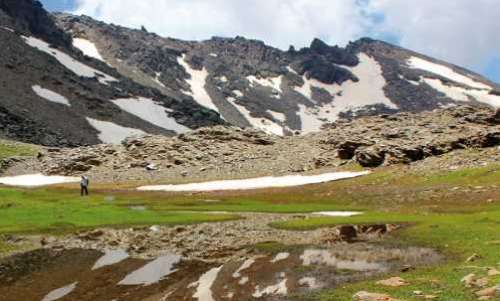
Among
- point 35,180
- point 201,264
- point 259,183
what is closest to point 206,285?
point 201,264

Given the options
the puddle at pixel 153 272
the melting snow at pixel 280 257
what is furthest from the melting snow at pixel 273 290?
the melting snow at pixel 280 257

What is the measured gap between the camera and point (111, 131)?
18612 cm

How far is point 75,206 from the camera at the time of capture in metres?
62.4

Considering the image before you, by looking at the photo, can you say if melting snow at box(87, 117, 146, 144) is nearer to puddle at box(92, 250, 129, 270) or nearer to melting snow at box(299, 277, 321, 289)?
puddle at box(92, 250, 129, 270)

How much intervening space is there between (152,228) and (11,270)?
16.9 m

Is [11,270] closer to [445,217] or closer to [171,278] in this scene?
[171,278]

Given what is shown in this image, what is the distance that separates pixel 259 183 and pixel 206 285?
68.0m

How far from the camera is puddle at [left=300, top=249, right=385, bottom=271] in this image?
29.5 meters

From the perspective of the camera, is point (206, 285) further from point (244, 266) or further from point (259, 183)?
point (259, 183)

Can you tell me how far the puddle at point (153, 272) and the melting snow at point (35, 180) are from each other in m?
81.5

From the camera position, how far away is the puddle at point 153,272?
29094 millimetres

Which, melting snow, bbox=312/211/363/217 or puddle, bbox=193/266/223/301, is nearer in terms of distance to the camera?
puddle, bbox=193/266/223/301

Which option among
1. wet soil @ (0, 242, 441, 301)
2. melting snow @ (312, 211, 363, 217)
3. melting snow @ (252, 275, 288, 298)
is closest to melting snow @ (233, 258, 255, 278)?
wet soil @ (0, 242, 441, 301)

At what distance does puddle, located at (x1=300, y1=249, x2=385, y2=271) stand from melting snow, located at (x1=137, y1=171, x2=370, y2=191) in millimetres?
56001
